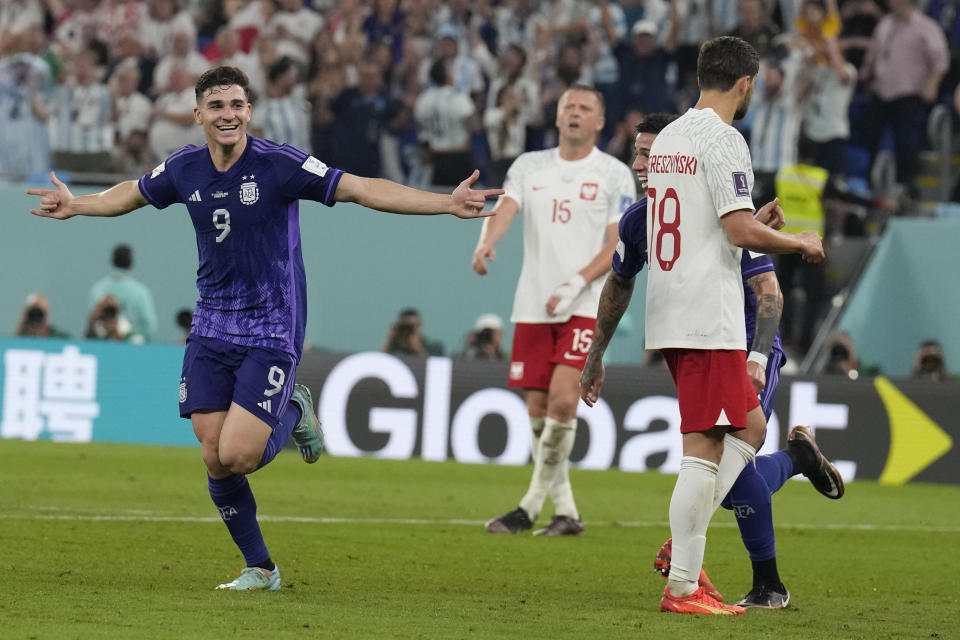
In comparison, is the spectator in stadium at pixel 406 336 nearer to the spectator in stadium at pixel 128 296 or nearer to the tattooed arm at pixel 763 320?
the spectator in stadium at pixel 128 296

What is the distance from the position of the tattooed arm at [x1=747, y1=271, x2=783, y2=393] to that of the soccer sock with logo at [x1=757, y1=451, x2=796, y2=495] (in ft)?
1.63

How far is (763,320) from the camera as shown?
22.7ft

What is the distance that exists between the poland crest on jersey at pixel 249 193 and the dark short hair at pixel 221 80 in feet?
1.42

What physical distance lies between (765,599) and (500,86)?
12372 mm

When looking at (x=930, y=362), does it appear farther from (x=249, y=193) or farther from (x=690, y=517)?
(x=249, y=193)

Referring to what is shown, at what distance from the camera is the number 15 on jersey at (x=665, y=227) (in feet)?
21.6

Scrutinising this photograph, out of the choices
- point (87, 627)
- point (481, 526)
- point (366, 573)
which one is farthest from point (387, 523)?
point (87, 627)

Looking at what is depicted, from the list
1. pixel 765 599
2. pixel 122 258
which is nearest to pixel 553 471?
pixel 765 599

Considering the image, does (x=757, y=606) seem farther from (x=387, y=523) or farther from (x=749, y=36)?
(x=749, y=36)

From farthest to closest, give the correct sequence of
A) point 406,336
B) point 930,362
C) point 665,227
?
point 406,336 → point 930,362 → point 665,227

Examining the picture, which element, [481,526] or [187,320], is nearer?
[481,526]

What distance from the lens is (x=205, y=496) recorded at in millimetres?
11547

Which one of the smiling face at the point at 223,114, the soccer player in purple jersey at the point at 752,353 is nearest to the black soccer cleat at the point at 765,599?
the soccer player in purple jersey at the point at 752,353

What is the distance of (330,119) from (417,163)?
3.76ft
